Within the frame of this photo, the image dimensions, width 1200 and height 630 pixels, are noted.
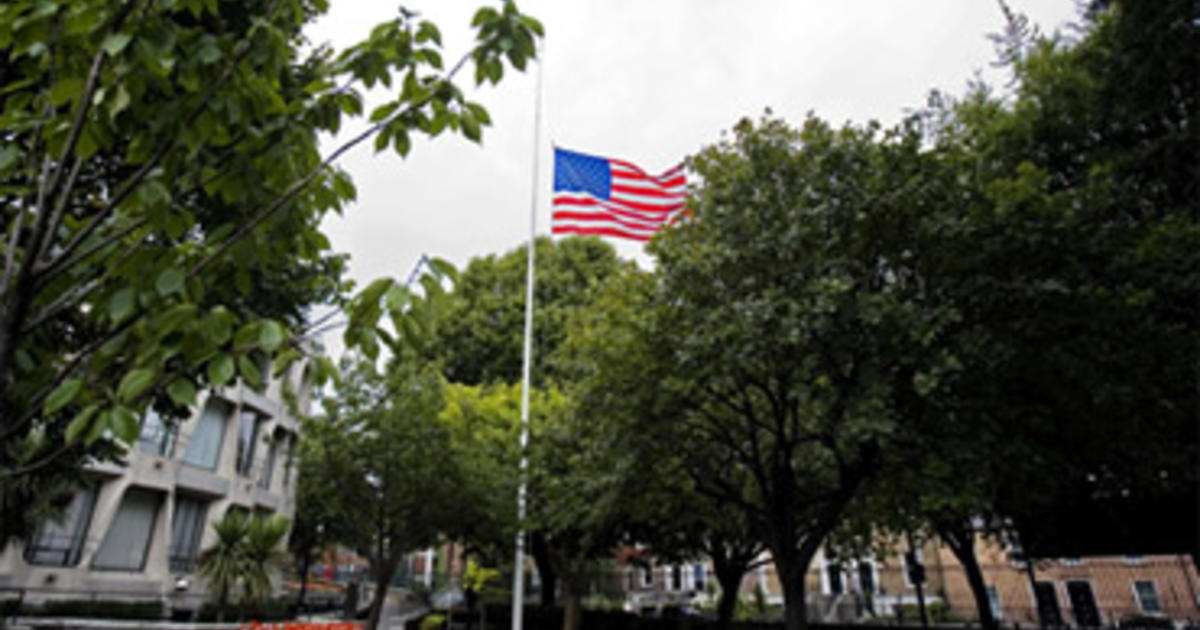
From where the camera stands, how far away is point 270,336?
2.10 m

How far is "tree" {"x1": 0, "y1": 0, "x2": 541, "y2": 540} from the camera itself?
7.32ft

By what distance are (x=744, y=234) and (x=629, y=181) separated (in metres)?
7.29

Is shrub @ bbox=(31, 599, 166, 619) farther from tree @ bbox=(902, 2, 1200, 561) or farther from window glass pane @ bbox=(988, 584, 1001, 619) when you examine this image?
window glass pane @ bbox=(988, 584, 1001, 619)

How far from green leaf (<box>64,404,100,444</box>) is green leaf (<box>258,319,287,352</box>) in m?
0.52

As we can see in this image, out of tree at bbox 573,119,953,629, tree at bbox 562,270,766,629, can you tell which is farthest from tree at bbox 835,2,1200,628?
tree at bbox 562,270,766,629

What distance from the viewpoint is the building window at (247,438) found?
28078mm

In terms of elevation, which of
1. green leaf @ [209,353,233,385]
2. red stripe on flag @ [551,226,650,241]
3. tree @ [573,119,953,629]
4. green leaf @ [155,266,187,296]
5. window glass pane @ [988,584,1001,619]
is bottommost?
window glass pane @ [988,584,1001,619]

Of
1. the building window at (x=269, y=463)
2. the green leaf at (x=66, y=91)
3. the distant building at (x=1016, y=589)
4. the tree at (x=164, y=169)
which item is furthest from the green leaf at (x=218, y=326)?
the building window at (x=269, y=463)

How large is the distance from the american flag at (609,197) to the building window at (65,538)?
16.4m

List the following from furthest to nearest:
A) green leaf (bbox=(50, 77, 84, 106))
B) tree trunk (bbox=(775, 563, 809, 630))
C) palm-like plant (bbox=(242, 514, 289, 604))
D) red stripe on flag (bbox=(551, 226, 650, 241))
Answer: palm-like plant (bbox=(242, 514, 289, 604)), red stripe on flag (bbox=(551, 226, 650, 241)), tree trunk (bbox=(775, 563, 809, 630)), green leaf (bbox=(50, 77, 84, 106))

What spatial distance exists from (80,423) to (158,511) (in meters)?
26.8

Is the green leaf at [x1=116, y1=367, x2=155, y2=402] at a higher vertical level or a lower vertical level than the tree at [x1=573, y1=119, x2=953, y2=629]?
lower

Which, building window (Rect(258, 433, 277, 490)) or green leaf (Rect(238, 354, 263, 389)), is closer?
green leaf (Rect(238, 354, 263, 389))

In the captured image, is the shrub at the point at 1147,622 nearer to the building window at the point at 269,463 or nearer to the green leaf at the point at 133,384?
the green leaf at the point at 133,384
